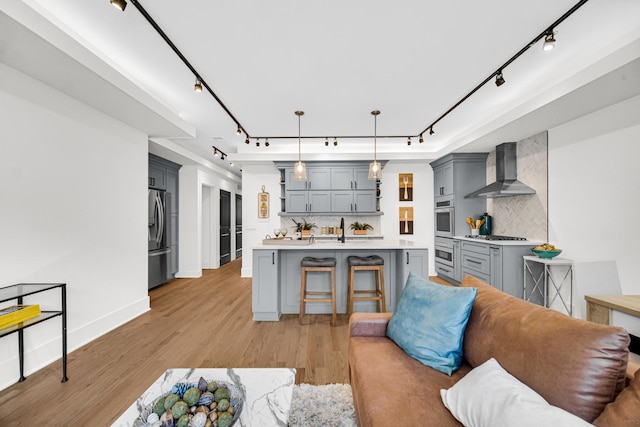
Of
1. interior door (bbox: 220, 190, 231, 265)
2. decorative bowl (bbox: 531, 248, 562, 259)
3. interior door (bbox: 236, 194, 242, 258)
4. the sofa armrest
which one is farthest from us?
interior door (bbox: 236, 194, 242, 258)

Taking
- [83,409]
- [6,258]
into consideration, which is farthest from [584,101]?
[6,258]

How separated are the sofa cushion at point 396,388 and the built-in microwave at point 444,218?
13.3ft

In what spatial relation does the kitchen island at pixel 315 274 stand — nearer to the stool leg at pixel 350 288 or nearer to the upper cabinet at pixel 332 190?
the stool leg at pixel 350 288

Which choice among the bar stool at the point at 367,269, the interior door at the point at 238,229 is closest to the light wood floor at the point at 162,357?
the bar stool at the point at 367,269

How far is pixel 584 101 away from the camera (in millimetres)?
2768

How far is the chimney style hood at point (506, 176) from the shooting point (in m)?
4.00

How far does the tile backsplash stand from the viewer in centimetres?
380

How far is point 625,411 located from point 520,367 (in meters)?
0.33

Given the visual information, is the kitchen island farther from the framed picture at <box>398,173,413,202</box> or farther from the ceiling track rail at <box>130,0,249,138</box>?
the framed picture at <box>398,173,413,202</box>

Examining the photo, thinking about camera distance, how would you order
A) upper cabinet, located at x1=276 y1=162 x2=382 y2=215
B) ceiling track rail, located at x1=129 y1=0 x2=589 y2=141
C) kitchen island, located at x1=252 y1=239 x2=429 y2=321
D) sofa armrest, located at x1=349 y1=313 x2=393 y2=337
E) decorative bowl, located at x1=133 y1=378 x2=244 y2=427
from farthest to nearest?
upper cabinet, located at x1=276 y1=162 x2=382 y2=215 → kitchen island, located at x1=252 y1=239 x2=429 y2=321 → ceiling track rail, located at x1=129 y1=0 x2=589 y2=141 → sofa armrest, located at x1=349 y1=313 x2=393 y2=337 → decorative bowl, located at x1=133 y1=378 x2=244 y2=427

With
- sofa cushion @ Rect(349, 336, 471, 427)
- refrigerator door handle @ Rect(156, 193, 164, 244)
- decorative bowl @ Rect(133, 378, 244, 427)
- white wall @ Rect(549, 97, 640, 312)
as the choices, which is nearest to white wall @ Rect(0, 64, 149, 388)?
refrigerator door handle @ Rect(156, 193, 164, 244)

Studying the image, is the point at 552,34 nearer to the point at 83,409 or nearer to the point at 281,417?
the point at 281,417

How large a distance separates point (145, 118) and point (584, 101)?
4801 mm

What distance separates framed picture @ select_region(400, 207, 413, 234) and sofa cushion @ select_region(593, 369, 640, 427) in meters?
5.13
